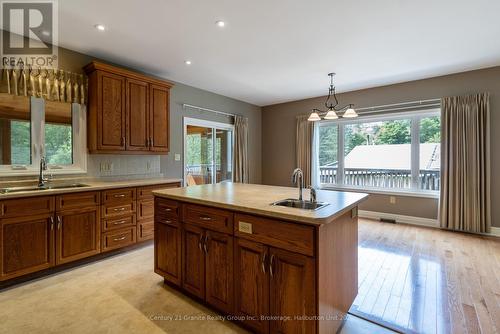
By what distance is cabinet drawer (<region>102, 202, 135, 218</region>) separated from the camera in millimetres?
2928

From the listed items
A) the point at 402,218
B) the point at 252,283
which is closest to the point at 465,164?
the point at 402,218

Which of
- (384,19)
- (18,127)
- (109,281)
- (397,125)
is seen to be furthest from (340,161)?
(18,127)

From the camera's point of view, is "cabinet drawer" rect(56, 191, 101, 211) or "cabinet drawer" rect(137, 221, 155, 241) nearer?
"cabinet drawer" rect(56, 191, 101, 211)

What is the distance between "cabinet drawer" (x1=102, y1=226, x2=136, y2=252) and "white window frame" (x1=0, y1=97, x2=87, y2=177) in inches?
38.1

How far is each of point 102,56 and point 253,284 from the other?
354 cm

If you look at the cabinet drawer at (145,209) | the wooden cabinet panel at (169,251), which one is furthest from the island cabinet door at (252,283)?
the cabinet drawer at (145,209)

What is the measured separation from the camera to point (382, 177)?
4.88 metres

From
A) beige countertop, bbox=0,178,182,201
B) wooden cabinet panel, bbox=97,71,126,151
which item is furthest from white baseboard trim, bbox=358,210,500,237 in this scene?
wooden cabinet panel, bbox=97,71,126,151

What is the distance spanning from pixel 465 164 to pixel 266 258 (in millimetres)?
4145

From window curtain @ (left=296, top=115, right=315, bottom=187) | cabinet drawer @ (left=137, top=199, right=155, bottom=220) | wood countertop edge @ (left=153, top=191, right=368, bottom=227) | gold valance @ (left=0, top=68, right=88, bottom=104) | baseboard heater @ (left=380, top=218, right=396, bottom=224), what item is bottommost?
baseboard heater @ (left=380, top=218, right=396, bottom=224)

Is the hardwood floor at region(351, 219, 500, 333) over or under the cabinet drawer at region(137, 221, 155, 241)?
under

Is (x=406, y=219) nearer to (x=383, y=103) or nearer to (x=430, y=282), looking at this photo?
(x=383, y=103)

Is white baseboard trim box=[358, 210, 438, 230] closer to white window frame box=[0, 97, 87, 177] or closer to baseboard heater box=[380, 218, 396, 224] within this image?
baseboard heater box=[380, 218, 396, 224]

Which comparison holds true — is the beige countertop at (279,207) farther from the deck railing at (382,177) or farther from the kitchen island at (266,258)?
the deck railing at (382,177)
